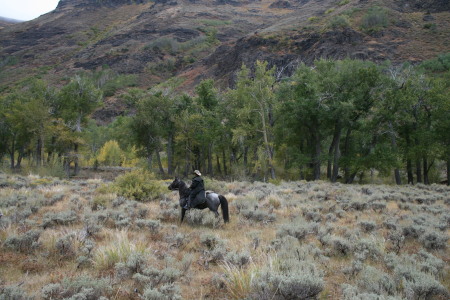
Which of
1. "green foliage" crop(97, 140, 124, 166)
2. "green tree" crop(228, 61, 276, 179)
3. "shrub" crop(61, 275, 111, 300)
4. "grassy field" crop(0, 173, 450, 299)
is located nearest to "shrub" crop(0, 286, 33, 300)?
"grassy field" crop(0, 173, 450, 299)

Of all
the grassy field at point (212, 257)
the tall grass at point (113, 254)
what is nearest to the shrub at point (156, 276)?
the grassy field at point (212, 257)

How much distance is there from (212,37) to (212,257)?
450 ft

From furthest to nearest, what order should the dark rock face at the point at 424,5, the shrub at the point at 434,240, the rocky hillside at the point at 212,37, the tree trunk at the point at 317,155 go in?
the dark rock face at the point at 424,5, the rocky hillside at the point at 212,37, the tree trunk at the point at 317,155, the shrub at the point at 434,240

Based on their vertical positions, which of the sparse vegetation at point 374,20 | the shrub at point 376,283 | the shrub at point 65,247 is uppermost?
the sparse vegetation at point 374,20

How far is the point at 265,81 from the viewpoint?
23.3 meters

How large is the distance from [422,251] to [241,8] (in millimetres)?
190927

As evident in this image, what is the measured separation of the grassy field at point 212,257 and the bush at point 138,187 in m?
1.89

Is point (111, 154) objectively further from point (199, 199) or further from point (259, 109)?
point (199, 199)

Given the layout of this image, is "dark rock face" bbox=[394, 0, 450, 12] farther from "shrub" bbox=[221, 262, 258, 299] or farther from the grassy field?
"shrub" bbox=[221, 262, 258, 299]

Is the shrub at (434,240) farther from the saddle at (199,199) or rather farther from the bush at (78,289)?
the bush at (78,289)

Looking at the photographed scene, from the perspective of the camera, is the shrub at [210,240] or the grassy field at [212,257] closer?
the grassy field at [212,257]

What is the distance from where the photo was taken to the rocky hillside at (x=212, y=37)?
68875mm

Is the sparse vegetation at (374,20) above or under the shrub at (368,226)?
above

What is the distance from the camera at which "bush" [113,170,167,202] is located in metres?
10.5
